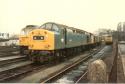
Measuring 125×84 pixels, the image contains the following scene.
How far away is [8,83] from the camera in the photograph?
40.3ft

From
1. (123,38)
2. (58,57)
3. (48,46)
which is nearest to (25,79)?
(48,46)

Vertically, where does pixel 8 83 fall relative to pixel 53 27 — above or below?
below

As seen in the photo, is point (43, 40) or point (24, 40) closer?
point (43, 40)

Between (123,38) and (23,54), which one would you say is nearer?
(23,54)

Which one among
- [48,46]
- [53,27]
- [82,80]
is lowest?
[82,80]

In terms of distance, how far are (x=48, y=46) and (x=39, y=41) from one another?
0.71 metres

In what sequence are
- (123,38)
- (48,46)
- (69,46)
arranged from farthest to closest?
(123,38), (69,46), (48,46)

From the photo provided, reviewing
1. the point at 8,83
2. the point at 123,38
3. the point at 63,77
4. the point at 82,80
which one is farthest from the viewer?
the point at 123,38

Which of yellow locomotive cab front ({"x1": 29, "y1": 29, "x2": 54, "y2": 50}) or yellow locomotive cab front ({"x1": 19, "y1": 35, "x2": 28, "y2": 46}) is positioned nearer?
yellow locomotive cab front ({"x1": 29, "y1": 29, "x2": 54, "y2": 50})

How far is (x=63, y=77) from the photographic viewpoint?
14789 mm

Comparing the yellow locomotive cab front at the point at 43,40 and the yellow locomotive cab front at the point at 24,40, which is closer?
the yellow locomotive cab front at the point at 43,40

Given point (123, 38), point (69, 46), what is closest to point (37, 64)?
point (69, 46)

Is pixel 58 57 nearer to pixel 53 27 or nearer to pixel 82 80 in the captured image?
pixel 53 27

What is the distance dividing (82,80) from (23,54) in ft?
47.6
